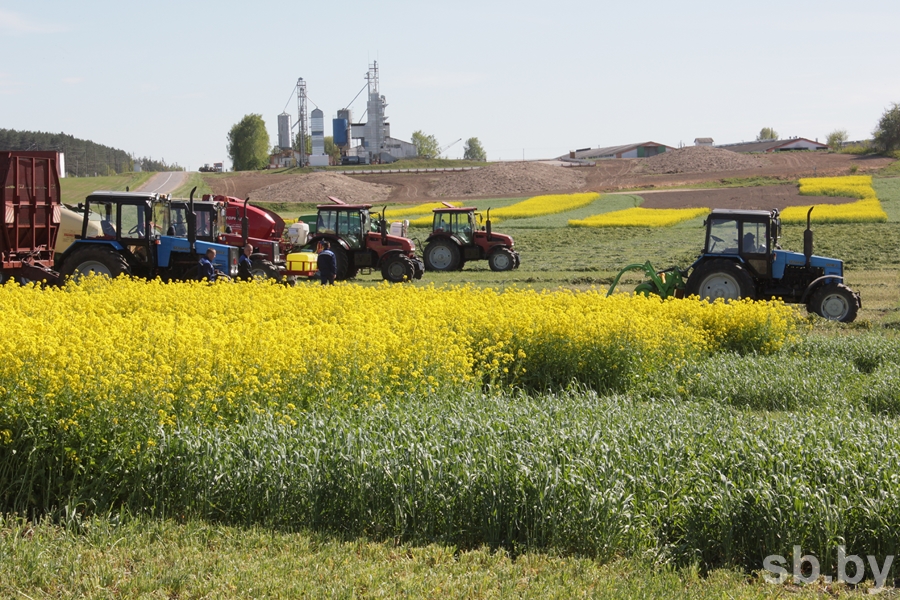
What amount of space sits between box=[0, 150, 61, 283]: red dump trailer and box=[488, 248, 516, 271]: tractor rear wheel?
452 inches

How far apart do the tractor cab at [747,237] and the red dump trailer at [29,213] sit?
41.6 ft

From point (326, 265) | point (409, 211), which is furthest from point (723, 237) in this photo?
point (409, 211)

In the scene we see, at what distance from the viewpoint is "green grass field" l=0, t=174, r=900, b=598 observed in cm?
552

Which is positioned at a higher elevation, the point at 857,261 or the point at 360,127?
the point at 360,127

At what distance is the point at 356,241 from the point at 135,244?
671 cm

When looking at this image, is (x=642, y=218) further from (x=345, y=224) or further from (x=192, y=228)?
(x=192, y=228)

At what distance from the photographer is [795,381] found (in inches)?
407

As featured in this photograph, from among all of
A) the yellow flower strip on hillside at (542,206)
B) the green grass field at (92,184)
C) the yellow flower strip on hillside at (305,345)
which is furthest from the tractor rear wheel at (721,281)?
the green grass field at (92,184)

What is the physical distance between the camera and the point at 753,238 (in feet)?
54.3

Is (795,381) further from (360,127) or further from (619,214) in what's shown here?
(360,127)

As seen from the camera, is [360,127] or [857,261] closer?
[857,261]

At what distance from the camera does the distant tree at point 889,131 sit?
79.4 metres

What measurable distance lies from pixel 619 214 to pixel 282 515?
39999mm

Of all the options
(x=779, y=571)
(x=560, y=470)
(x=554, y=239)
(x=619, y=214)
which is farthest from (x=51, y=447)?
(x=619, y=214)
